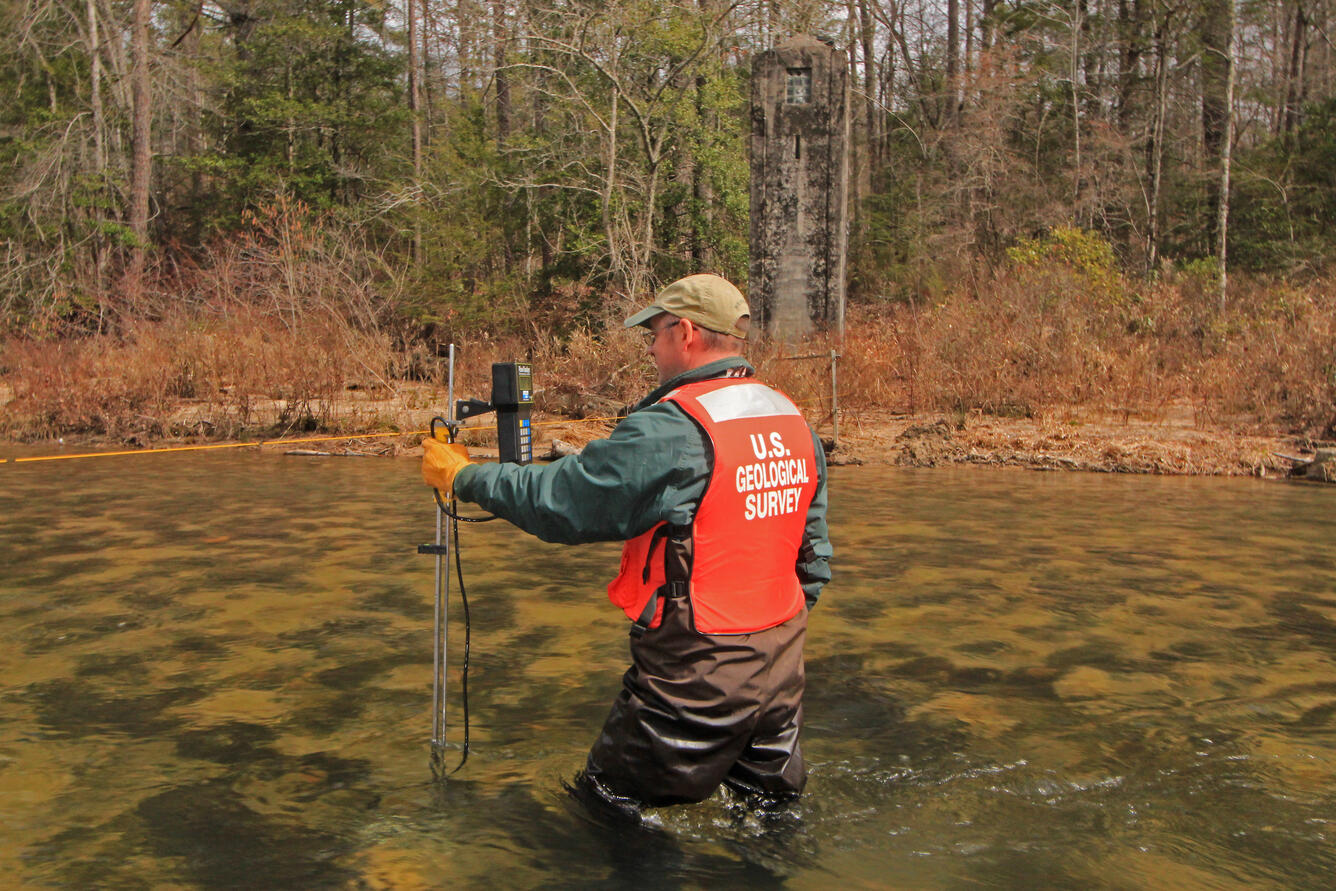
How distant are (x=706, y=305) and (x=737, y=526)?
0.66 meters

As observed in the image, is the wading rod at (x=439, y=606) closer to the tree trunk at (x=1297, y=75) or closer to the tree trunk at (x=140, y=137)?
the tree trunk at (x=140, y=137)

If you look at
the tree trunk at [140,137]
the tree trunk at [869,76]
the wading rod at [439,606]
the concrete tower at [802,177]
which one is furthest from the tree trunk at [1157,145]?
the wading rod at [439,606]

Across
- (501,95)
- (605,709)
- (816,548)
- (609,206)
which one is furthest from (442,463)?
(501,95)

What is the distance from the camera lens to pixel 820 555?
158 inches

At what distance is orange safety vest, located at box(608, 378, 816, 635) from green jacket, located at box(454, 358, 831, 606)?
6 cm

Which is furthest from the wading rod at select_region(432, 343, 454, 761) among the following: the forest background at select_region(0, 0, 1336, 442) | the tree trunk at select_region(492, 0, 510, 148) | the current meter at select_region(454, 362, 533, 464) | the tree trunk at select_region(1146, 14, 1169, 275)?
the tree trunk at select_region(1146, 14, 1169, 275)

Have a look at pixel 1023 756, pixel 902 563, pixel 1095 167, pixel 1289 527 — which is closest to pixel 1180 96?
pixel 1095 167

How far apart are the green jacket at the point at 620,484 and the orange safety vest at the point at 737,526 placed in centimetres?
6

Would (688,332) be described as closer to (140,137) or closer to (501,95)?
(501,95)

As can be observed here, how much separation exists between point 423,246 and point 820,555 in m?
21.3

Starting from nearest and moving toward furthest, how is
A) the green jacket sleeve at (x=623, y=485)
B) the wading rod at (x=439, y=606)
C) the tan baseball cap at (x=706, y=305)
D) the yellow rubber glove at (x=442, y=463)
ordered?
the green jacket sleeve at (x=623, y=485), the tan baseball cap at (x=706, y=305), the yellow rubber glove at (x=442, y=463), the wading rod at (x=439, y=606)

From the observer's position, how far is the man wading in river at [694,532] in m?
3.43

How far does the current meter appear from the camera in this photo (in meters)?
3.91

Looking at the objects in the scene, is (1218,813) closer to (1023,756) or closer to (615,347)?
(1023,756)
